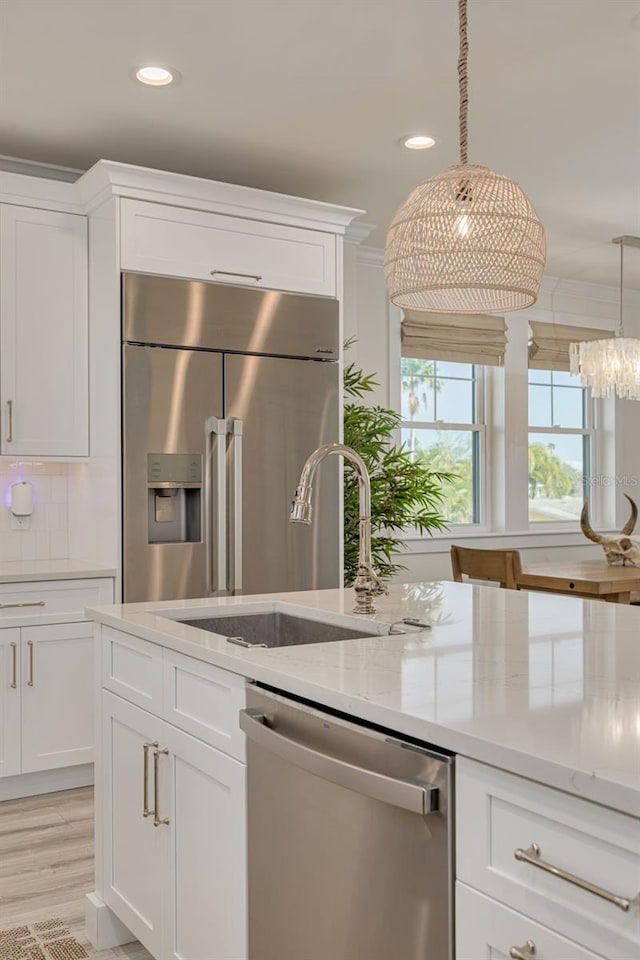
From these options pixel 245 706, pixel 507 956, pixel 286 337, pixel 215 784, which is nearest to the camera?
pixel 507 956

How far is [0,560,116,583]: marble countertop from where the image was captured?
3.60 metres

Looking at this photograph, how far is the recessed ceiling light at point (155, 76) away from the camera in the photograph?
3191 mm

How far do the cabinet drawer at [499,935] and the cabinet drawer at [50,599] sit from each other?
8.81ft

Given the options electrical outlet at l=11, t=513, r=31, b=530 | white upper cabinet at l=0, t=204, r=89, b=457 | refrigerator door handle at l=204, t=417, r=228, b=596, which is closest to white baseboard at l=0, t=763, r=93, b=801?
refrigerator door handle at l=204, t=417, r=228, b=596

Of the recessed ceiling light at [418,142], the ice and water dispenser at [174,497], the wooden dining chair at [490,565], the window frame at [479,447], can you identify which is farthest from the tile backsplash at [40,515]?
the window frame at [479,447]

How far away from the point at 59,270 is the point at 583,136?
2.34 metres

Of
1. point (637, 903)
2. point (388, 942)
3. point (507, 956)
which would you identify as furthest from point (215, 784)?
point (637, 903)

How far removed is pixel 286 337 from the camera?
406 cm

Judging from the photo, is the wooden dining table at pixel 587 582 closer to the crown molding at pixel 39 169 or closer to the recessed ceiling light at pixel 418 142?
the recessed ceiling light at pixel 418 142

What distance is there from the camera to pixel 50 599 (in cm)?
368

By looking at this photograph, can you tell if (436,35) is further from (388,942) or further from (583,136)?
(388,942)

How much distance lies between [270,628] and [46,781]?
1.79 metres

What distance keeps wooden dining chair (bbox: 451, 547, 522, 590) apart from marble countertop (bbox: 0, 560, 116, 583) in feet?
5.47

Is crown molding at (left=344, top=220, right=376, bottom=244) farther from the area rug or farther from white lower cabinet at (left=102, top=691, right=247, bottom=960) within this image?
the area rug
